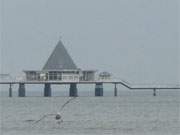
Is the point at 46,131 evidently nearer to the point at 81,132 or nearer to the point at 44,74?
the point at 81,132

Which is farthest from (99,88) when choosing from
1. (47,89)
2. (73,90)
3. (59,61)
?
(47,89)

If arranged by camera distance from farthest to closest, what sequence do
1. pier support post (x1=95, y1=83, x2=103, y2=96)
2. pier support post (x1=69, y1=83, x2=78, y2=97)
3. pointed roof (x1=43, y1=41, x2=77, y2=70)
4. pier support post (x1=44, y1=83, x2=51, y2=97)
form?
pier support post (x1=95, y1=83, x2=103, y2=96)
pier support post (x1=44, y1=83, x2=51, y2=97)
pointed roof (x1=43, y1=41, x2=77, y2=70)
pier support post (x1=69, y1=83, x2=78, y2=97)

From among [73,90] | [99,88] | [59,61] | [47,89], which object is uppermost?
[59,61]

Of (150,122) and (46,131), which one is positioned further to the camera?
(150,122)

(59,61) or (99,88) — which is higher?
(59,61)

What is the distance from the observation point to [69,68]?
423ft

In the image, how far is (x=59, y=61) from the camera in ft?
424

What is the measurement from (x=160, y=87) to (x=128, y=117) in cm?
6844

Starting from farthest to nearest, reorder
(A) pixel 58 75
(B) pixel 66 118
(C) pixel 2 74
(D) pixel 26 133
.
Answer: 1. (C) pixel 2 74
2. (A) pixel 58 75
3. (B) pixel 66 118
4. (D) pixel 26 133

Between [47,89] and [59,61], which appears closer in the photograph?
[59,61]

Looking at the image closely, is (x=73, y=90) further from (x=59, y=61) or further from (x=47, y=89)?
(x=59, y=61)

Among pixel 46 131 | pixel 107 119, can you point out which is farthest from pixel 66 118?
pixel 46 131

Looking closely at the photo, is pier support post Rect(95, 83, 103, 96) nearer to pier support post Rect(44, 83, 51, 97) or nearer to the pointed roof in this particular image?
the pointed roof

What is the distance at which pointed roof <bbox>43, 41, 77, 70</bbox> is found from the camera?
423ft
